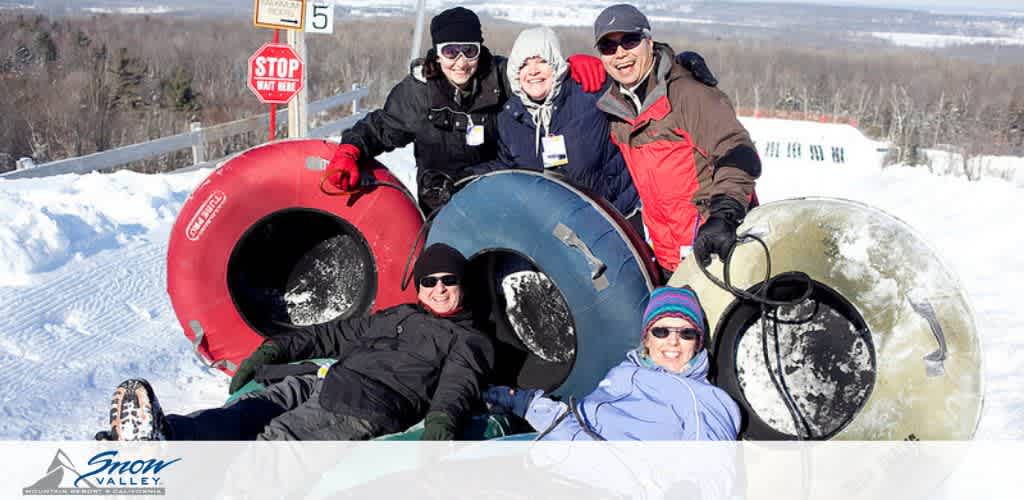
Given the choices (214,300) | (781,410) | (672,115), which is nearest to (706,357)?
(781,410)

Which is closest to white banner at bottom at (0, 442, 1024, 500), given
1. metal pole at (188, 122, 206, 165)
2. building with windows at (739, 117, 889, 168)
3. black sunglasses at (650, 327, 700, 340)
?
black sunglasses at (650, 327, 700, 340)

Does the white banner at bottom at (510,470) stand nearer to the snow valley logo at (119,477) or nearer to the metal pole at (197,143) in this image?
the snow valley logo at (119,477)

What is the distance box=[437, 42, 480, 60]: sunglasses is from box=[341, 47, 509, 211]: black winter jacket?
0.10m

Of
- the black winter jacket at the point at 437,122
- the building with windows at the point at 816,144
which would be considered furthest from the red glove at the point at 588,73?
the building with windows at the point at 816,144

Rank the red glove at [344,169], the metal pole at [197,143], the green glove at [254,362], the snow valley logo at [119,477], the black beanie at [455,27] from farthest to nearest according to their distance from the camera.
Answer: the metal pole at [197,143]
the red glove at [344,169]
the black beanie at [455,27]
the green glove at [254,362]
the snow valley logo at [119,477]

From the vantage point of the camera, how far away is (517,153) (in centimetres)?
398

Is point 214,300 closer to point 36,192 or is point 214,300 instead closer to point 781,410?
point 781,410

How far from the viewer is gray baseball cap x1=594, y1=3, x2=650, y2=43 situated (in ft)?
11.3

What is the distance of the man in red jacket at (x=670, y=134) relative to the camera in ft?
11.0

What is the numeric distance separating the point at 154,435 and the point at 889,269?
242 cm

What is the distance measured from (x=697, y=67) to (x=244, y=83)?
2095 cm

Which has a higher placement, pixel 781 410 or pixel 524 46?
pixel 524 46

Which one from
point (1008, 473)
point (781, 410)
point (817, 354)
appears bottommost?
point (1008, 473)

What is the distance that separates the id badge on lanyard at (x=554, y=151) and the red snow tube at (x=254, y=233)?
901mm
